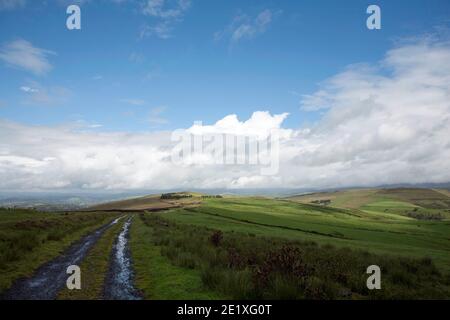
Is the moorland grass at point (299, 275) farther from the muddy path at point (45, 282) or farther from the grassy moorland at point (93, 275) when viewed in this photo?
the muddy path at point (45, 282)

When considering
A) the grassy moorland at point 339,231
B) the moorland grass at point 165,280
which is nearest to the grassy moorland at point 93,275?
the moorland grass at point 165,280

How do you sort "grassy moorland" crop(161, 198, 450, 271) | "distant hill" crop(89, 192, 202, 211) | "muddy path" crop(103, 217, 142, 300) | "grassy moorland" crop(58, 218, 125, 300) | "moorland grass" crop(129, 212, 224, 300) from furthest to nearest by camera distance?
"distant hill" crop(89, 192, 202, 211) < "grassy moorland" crop(161, 198, 450, 271) < "moorland grass" crop(129, 212, 224, 300) < "muddy path" crop(103, 217, 142, 300) < "grassy moorland" crop(58, 218, 125, 300)

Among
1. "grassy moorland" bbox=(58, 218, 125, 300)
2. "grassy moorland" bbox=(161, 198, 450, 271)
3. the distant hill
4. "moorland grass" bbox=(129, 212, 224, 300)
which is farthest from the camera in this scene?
the distant hill

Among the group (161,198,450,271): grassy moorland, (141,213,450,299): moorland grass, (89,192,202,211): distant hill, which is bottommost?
(89,192,202,211): distant hill

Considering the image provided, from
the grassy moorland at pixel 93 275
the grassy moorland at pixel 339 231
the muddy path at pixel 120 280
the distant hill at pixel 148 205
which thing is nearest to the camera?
the grassy moorland at pixel 93 275

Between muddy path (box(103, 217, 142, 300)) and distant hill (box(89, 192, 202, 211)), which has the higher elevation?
muddy path (box(103, 217, 142, 300))

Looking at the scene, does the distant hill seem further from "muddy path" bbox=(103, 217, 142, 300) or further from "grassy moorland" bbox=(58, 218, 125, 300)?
"muddy path" bbox=(103, 217, 142, 300)

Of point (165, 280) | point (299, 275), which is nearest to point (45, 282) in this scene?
point (165, 280)

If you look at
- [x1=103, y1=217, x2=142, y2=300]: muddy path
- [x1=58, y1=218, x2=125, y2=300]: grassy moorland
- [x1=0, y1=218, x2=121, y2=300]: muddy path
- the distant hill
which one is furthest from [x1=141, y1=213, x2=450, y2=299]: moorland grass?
the distant hill

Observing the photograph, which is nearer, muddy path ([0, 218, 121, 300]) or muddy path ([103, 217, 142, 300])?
muddy path ([0, 218, 121, 300])
